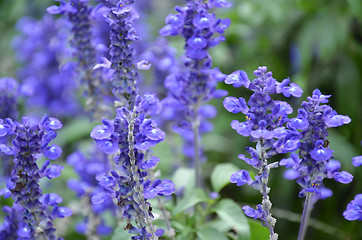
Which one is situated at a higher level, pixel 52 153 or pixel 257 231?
pixel 52 153

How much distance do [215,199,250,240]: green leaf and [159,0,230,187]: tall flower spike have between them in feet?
0.96

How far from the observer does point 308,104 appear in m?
1.89

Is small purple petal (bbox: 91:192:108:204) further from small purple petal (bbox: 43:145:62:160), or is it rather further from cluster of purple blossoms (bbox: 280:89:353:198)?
cluster of purple blossoms (bbox: 280:89:353:198)

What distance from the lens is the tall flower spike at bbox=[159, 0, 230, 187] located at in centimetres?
248

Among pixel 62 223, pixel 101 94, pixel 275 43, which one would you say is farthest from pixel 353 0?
pixel 62 223

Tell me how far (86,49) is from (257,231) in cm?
145

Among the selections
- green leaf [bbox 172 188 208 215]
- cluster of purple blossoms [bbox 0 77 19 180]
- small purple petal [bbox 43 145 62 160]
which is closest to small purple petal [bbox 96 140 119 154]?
small purple petal [bbox 43 145 62 160]

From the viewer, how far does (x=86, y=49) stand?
2.85m

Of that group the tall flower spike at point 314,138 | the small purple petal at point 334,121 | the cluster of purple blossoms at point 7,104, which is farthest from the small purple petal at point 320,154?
the cluster of purple blossoms at point 7,104

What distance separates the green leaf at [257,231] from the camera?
268cm

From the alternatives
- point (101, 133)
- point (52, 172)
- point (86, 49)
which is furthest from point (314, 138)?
point (86, 49)

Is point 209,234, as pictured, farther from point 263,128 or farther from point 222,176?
point 263,128

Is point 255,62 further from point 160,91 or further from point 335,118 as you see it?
point 335,118

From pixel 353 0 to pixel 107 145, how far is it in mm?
2197
